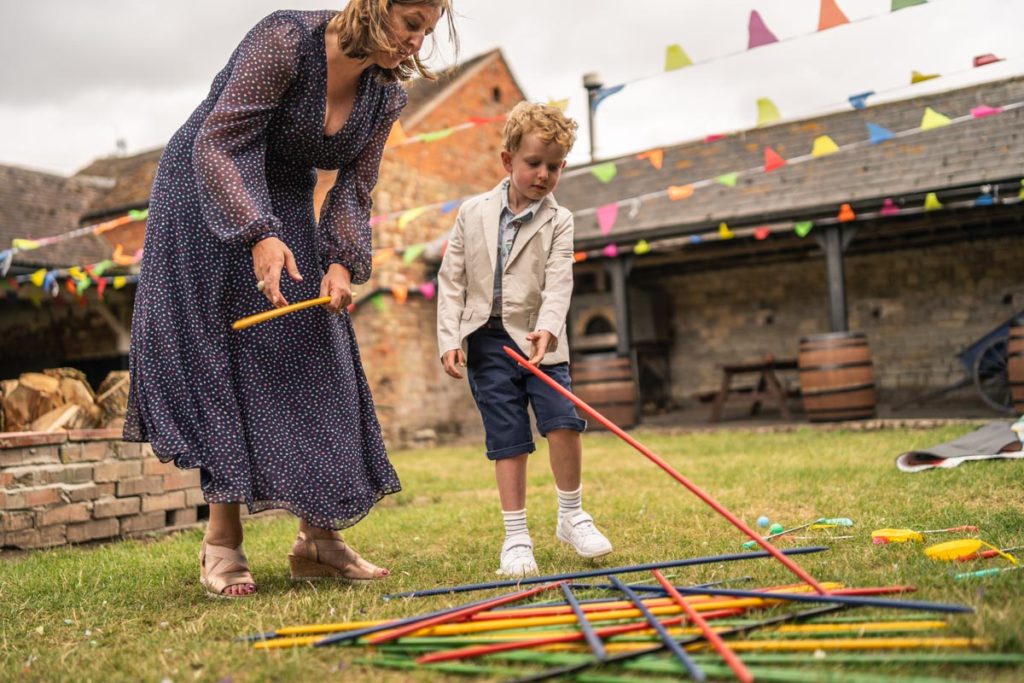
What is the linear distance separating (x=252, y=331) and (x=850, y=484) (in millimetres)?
2928

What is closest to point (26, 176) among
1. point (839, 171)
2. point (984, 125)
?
point (839, 171)

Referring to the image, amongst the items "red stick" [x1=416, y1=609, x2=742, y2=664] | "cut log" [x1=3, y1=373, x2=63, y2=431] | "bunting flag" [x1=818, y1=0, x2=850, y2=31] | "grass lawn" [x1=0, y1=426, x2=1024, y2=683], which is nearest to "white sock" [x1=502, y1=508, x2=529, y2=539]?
"grass lawn" [x1=0, y1=426, x2=1024, y2=683]

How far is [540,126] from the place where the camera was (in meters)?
2.59

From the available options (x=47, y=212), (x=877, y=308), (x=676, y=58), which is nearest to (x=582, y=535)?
(x=676, y=58)

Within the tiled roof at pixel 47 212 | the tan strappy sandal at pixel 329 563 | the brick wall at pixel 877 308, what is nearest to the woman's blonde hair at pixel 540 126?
the tan strappy sandal at pixel 329 563

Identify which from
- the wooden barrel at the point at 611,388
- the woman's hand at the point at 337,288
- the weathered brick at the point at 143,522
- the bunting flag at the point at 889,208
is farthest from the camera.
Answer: the wooden barrel at the point at 611,388

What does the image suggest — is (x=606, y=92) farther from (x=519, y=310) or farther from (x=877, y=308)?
(x=877, y=308)

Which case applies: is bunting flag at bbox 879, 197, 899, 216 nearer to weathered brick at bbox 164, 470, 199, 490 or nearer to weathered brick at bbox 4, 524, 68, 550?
weathered brick at bbox 164, 470, 199, 490

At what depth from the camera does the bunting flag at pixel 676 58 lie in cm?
639

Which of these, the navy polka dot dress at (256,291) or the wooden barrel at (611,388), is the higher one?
the navy polka dot dress at (256,291)

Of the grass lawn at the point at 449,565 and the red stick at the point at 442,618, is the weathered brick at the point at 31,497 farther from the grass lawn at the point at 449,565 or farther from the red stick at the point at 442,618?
the red stick at the point at 442,618

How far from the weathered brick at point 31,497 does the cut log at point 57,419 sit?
24.1 inches

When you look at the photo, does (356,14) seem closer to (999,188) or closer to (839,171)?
(999,188)

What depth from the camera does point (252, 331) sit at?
7.93 ft
